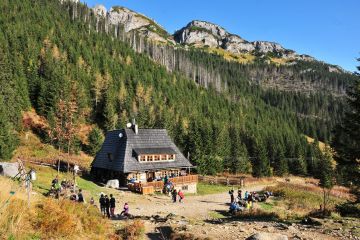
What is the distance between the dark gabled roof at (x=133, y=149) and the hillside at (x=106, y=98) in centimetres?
657

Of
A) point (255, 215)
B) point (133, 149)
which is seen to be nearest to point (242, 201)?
point (255, 215)

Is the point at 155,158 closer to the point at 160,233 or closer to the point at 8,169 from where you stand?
the point at 8,169

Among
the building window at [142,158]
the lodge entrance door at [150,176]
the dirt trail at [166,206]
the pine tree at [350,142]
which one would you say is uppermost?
the pine tree at [350,142]

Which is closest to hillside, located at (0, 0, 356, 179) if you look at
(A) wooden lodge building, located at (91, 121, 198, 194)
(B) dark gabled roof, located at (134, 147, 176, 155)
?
(A) wooden lodge building, located at (91, 121, 198, 194)

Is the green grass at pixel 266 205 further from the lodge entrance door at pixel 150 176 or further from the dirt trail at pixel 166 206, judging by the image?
the lodge entrance door at pixel 150 176

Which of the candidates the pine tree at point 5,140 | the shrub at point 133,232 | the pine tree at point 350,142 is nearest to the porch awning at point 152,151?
the pine tree at point 5,140

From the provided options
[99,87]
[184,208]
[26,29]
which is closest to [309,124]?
[99,87]

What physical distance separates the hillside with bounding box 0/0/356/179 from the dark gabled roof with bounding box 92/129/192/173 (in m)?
6.57

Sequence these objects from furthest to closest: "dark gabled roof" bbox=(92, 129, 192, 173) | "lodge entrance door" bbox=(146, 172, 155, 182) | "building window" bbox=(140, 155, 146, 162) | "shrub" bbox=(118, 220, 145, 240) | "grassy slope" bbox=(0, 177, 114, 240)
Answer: "lodge entrance door" bbox=(146, 172, 155, 182) < "building window" bbox=(140, 155, 146, 162) < "dark gabled roof" bbox=(92, 129, 192, 173) < "shrub" bbox=(118, 220, 145, 240) < "grassy slope" bbox=(0, 177, 114, 240)

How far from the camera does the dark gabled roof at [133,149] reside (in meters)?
43.0

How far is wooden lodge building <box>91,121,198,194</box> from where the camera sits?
42531mm

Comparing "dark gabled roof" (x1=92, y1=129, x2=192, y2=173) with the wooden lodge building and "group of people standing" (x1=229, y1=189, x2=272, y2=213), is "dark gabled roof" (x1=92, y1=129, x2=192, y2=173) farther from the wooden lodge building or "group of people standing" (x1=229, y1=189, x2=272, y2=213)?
"group of people standing" (x1=229, y1=189, x2=272, y2=213)

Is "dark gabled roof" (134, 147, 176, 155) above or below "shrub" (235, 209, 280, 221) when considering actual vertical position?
above

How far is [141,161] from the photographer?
144 ft
